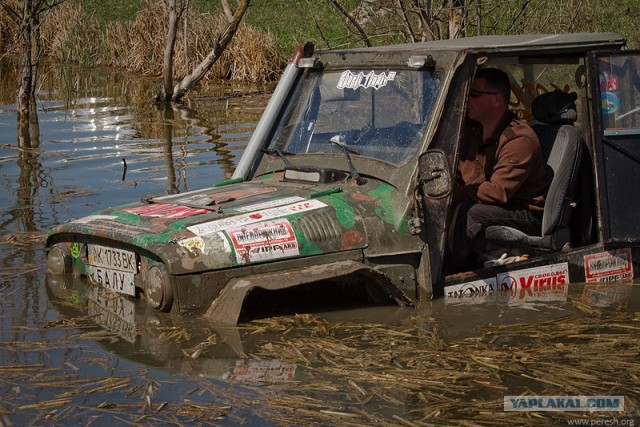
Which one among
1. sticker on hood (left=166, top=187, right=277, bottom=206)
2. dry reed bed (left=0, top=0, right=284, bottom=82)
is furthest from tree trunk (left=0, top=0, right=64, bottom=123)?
sticker on hood (left=166, top=187, right=277, bottom=206)

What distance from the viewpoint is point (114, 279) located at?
7.12 m

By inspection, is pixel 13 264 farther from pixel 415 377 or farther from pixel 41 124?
pixel 41 124

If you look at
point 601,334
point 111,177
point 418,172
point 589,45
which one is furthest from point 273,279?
point 111,177

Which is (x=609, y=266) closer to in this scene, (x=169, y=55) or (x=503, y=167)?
(x=503, y=167)

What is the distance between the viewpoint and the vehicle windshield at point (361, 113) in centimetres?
721

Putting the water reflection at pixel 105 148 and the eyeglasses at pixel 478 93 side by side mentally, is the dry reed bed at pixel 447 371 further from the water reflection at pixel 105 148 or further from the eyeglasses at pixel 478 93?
the water reflection at pixel 105 148

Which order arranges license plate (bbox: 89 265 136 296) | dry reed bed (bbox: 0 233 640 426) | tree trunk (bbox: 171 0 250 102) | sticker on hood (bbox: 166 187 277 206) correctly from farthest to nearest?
tree trunk (bbox: 171 0 250 102)
sticker on hood (bbox: 166 187 277 206)
license plate (bbox: 89 265 136 296)
dry reed bed (bbox: 0 233 640 426)

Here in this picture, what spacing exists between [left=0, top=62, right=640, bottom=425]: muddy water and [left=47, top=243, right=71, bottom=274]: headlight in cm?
10

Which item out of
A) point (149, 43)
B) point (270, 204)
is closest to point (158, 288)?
point (270, 204)

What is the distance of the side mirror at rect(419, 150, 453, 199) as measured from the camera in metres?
6.62

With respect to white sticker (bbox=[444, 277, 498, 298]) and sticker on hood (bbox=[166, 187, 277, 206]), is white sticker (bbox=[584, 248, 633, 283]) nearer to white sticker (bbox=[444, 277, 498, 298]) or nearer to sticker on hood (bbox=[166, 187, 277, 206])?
white sticker (bbox=[444, 277, 498, 298])

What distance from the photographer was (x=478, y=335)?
6.61 metres

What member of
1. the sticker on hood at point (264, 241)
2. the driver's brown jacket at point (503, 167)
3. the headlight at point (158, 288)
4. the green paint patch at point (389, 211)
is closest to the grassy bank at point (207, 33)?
the driver's brown jacket at point (503, 167)

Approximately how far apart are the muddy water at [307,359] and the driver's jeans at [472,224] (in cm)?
30
